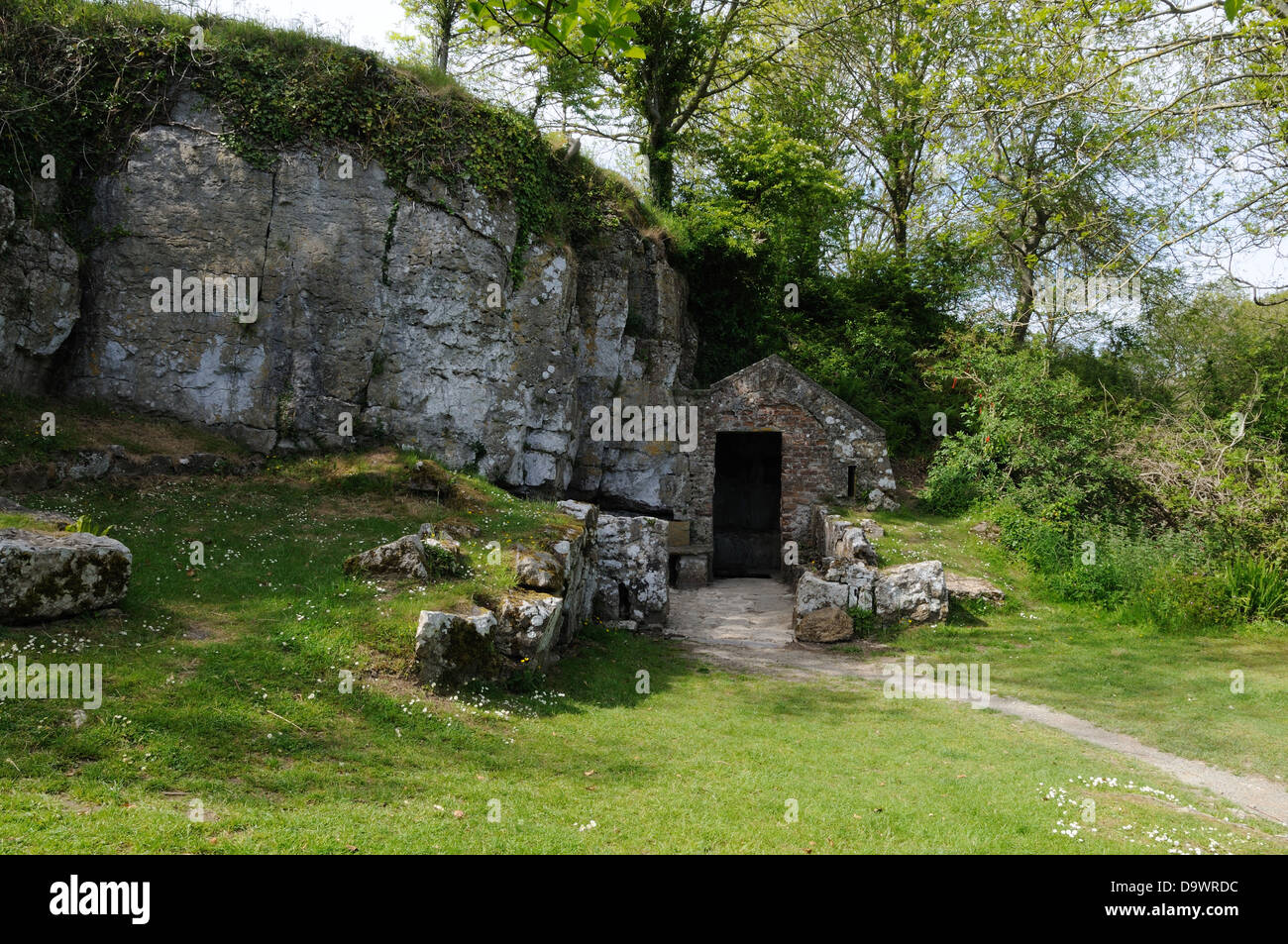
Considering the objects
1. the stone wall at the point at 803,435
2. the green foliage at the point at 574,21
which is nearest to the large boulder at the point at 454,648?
the green foliage at the point at 574,21

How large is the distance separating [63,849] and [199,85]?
14.7 metres

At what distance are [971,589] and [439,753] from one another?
10623 mm

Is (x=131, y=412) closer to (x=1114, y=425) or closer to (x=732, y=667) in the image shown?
(x=732, y=667)

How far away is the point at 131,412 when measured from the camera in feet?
46.8

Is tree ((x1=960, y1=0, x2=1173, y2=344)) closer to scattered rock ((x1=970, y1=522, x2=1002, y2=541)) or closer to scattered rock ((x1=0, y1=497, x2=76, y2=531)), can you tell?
scattered rock ((x1=970, y1=522, x2=1002, y2=541))

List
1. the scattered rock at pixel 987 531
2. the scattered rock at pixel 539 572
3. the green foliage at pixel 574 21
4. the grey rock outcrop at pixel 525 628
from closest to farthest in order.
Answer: the green foliage at pixel 574 21 < the grey rock outcrop at pixel 525 628 < the scattered rock at pixel 539 572 < the scattered rock at pixel 987 531

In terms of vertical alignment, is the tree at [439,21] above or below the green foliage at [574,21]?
above

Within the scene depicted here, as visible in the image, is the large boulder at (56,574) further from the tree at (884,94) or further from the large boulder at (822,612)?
the tree at (884,94)

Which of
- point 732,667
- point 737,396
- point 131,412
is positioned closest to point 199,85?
point 131,412

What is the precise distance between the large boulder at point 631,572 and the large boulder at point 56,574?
7.32 meters

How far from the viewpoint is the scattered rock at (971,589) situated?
1424 cm

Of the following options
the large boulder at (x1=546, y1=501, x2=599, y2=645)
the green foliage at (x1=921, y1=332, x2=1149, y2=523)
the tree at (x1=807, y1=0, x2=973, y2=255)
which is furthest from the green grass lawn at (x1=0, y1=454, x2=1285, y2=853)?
the tree at (x1=807, y1=0, x2=973, y2=255)

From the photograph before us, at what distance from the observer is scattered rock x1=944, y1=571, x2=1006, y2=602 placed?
14.2m

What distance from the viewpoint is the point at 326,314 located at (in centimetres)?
1539
